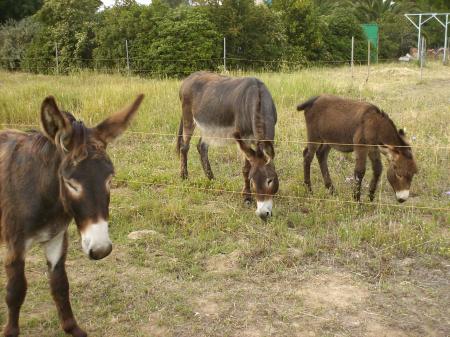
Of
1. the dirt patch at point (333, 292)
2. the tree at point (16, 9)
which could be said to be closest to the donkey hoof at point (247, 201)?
the dirt patch at point (333, 292)

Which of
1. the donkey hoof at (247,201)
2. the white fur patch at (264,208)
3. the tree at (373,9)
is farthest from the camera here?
the tree at (373,9)

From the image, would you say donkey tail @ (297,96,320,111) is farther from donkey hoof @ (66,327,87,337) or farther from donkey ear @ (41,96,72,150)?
donkey ear @ (41,96,72,150)

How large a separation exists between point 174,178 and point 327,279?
3.35m

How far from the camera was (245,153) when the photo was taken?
5320mm

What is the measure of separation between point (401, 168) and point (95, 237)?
13.1 feet

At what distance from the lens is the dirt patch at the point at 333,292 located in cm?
391

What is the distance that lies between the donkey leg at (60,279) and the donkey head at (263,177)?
7.82 feet

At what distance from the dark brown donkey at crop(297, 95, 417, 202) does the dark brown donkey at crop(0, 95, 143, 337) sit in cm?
360

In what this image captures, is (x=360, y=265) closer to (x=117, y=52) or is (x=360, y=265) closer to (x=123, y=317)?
(x=123, y=317)

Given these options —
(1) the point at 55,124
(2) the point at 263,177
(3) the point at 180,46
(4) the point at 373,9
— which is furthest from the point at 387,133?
(4) the point at 373,9

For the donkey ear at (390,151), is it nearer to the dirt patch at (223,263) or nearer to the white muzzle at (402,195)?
the white muzzle at (402,195)

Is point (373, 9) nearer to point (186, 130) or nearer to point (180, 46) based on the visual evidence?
point (180, 46)

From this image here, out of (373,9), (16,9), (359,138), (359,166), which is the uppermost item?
(373,9)

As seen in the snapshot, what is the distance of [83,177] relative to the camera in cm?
266
